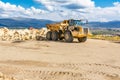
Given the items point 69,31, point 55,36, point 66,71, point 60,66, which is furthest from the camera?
point 55,36

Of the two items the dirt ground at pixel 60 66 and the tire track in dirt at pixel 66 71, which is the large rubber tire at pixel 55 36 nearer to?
the dirt ground at pixel 60 66

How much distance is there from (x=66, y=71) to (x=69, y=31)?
590 inches

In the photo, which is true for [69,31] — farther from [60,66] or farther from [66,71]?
[66,71]

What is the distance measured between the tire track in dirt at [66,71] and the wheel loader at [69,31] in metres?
12.5

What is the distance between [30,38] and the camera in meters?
33.3

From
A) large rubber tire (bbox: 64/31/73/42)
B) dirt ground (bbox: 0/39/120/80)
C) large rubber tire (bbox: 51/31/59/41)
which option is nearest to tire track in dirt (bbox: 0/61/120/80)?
dirt ground (bbox: 0/39/120/80)

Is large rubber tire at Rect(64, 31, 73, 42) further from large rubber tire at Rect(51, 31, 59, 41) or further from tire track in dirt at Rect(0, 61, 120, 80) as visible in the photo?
tire track in dirt at Rect(0, 61, 120, 80)

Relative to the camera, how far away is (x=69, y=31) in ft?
95.6

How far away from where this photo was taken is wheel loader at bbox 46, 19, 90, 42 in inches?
1145

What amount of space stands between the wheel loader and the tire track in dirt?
12534mm

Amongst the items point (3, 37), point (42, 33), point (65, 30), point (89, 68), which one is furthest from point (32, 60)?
point (42, 33)

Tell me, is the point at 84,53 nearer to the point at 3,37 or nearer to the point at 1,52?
the point at 1,52

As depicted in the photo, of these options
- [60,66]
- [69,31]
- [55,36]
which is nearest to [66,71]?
[60,66]

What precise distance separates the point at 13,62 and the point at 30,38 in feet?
53.0
